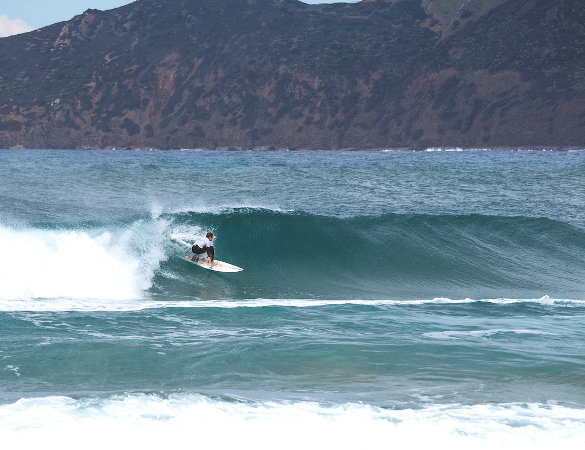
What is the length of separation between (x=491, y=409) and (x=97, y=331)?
6382 mm

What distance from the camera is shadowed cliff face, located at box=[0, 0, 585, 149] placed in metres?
148

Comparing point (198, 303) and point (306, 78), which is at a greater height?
point (306, 78)

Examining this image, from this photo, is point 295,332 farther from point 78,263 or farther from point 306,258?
point 306,258

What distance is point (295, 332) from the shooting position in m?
12.3

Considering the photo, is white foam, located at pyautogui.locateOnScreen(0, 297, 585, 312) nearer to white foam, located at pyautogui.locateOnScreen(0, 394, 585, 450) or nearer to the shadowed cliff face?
white foam, located at pyautogui.locateOnScreen(0, 394, 585, 450)

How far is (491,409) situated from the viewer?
27.9 feet

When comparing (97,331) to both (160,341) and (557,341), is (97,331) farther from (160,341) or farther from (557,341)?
(557,341)

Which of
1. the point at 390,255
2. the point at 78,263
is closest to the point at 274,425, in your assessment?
the point at 78,263

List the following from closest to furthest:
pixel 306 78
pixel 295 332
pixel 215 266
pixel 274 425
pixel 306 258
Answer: pixel 274 425 → pixel 295 332 → pixel 215 266 → pixel 306 258 → pixel 306 78

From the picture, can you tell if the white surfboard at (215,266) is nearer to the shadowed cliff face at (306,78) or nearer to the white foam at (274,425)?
the white foam at (274,425)

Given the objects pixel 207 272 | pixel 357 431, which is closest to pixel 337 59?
pixel 207 272

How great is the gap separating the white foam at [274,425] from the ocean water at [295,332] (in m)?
0.03

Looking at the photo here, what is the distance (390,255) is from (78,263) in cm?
878

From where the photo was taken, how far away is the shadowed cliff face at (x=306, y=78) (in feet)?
484
